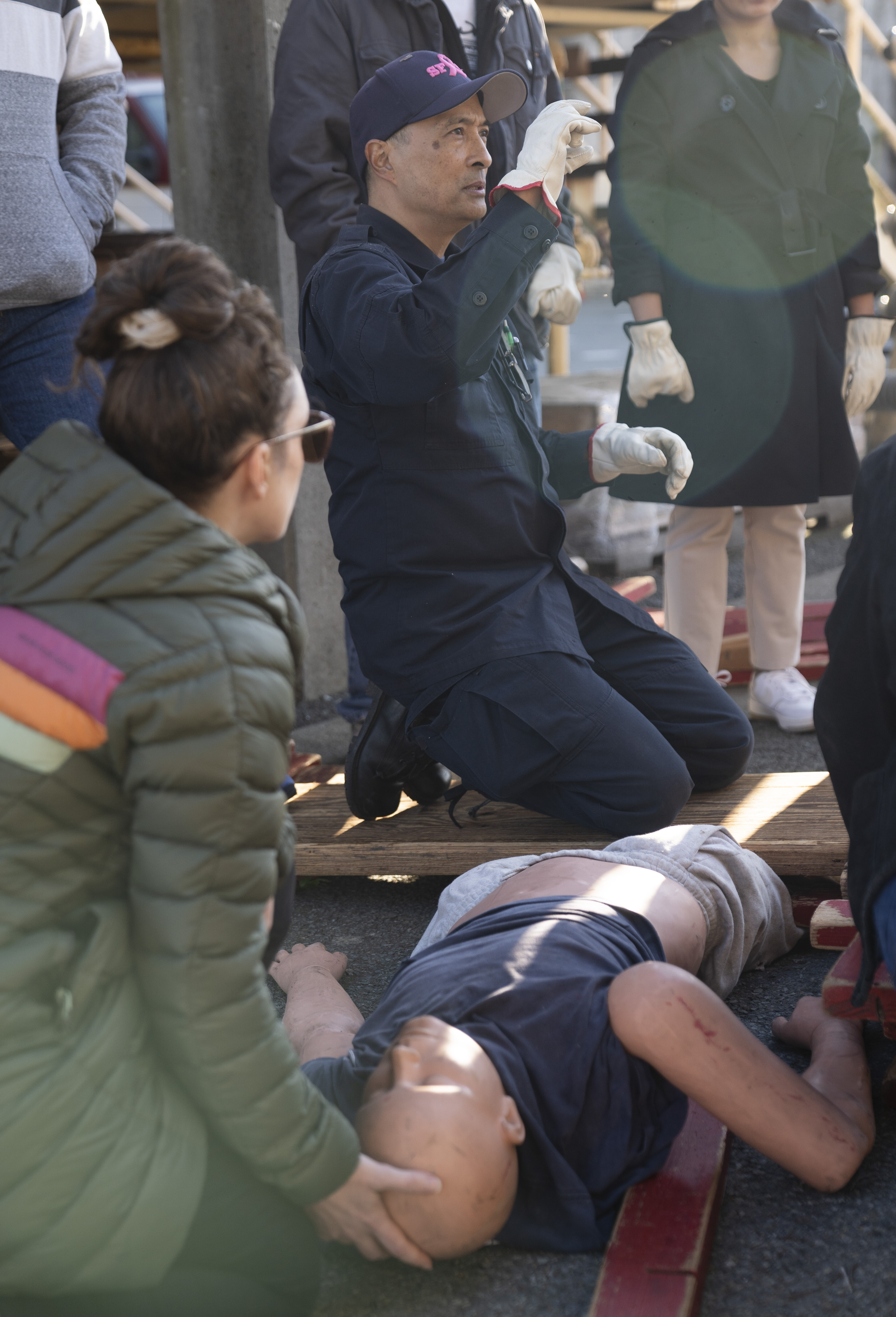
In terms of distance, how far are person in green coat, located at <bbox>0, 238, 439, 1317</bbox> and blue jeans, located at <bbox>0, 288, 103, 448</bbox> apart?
4.49ft

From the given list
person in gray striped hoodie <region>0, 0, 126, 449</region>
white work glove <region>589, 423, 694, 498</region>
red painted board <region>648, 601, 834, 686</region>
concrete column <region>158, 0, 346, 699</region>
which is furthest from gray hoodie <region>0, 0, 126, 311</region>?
red painted board <region>648, 601, 834, 686</region>

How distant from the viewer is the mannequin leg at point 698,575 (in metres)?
3.56

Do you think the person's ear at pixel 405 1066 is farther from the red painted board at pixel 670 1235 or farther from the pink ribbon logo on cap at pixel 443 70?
the pink ribbon logo on cap at pixel 443 70

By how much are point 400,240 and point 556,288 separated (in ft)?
2.22

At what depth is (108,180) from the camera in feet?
9.23

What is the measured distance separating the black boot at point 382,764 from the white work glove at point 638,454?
26.6 inches

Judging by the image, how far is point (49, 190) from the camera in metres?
2.66

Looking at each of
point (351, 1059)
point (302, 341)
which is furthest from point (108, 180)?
point (351, 1059)

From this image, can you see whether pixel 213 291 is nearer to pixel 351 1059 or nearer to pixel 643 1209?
pixel 351 1059

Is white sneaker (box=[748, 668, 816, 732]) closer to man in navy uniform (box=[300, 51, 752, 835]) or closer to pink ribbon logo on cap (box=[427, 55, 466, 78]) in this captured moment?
man in navy uniform (box=[300, 51, 752, 835])

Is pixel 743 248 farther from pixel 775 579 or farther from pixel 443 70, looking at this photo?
pixel 443 70

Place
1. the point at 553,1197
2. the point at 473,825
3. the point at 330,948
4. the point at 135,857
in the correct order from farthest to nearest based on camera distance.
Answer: the point at 473,825 → the point at 330,948 → the point at 553,1197 → the point at 135,857

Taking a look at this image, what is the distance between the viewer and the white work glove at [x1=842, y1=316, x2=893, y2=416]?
356cm

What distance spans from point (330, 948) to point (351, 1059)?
0.86 meters
